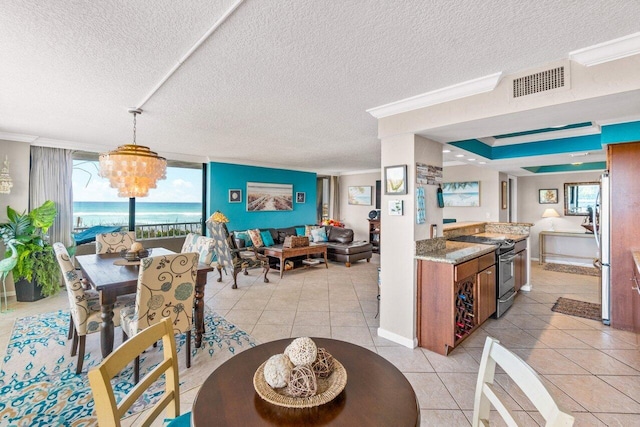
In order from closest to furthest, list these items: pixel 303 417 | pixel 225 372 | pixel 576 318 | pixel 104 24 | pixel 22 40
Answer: pixel 303 417
pixel 225 372
pixel 104 24
pixel 22 40
pixel 576 318

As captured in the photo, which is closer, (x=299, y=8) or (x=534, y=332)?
(x=299, y=8)

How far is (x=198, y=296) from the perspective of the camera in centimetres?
286

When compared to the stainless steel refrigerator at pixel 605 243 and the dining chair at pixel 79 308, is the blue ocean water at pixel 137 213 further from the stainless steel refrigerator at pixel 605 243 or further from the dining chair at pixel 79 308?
the stainless steel refrigerator at pixel 605 243

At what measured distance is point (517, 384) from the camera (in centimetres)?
95

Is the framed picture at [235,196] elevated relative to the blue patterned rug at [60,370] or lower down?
elevated

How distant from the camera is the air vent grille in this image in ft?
6.64

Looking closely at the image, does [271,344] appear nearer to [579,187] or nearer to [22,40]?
[22,40]

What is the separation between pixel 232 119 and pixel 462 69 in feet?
8.23

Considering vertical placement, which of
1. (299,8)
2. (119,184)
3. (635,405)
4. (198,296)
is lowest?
(635,405)

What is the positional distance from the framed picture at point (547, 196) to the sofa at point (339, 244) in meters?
4.23

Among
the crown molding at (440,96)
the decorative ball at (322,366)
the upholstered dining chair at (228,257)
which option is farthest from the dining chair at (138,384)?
the upholstered dining chair at (228,257)

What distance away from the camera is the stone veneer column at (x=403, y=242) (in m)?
2.83

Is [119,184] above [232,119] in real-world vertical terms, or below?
below

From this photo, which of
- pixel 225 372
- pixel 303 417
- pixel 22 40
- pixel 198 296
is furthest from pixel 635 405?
pixel 22 40
